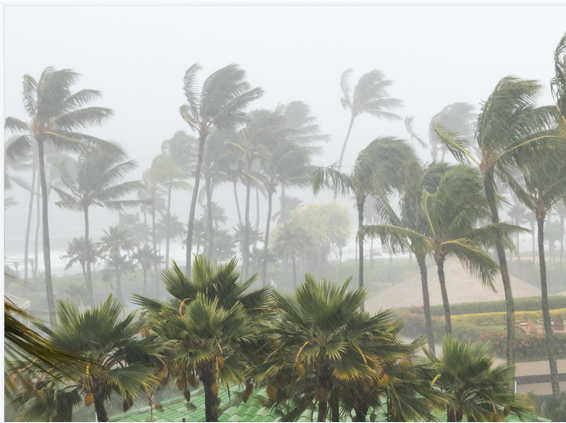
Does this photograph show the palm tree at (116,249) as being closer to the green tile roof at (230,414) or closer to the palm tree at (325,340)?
the green tile roof at (230,414)

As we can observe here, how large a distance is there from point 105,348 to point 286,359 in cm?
226

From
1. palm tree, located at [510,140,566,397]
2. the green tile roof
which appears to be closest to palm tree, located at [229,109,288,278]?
palm tree, located at [510,140,566,397]

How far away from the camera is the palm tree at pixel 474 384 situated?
511cm

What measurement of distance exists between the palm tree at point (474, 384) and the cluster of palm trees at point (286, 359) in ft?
0.04

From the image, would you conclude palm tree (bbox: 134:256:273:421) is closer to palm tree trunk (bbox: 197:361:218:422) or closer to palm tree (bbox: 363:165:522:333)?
palm tree trunk (bbox: 197:361:218:422)

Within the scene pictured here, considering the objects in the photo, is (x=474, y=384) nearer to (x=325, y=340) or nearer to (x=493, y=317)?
(x=325, y=340)

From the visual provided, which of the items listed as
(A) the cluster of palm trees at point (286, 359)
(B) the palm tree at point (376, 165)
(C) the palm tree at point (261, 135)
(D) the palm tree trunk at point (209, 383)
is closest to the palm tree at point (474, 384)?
(A) the cluster of palm trees at point (286, 359)

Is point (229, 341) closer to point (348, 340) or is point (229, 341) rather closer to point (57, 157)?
point (348, 340)

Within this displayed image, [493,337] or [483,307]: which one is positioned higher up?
[483,307]

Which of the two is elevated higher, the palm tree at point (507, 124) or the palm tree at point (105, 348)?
the palm tree at point (507, 124)

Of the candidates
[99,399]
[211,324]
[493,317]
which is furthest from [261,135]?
[99,399]

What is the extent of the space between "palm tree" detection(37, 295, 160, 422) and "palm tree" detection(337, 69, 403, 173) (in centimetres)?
2635

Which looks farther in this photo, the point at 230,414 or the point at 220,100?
the point at 220,100

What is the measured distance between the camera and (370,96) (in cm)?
3052
